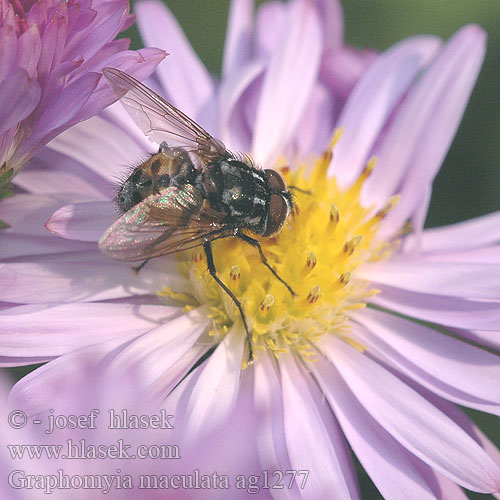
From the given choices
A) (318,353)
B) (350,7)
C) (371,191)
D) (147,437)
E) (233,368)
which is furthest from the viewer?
(350,7)

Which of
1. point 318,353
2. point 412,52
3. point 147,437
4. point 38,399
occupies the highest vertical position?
point 412,52

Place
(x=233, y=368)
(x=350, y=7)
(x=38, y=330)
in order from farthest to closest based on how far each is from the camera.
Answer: (x=350, y=7)
(x=233, y=368)
(x=38, y=330)

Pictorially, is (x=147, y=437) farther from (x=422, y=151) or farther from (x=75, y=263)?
(x=422, y=151)

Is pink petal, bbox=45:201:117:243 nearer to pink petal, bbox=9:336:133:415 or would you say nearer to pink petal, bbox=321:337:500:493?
pink petal, bbox=9:336:133:415

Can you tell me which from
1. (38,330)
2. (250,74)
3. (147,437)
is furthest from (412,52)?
(147,437)

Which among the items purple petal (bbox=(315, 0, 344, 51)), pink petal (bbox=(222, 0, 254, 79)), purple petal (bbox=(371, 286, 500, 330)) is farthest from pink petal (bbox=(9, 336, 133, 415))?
purple petal (bbox=(315, 0, 344, 51))

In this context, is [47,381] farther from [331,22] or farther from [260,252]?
[331,22]

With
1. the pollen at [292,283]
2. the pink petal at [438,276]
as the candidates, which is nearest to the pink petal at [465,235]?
the pink petal at [438,276]

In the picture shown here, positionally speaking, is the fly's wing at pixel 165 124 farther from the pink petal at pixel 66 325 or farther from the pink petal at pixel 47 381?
the pink petal at pixel 47 381
